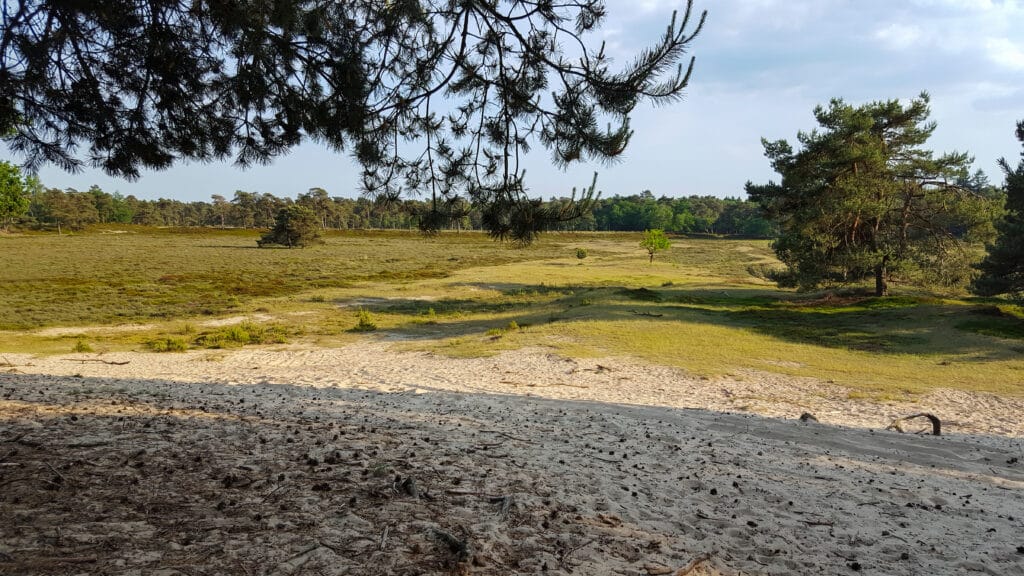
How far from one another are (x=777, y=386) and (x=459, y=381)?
7832mm

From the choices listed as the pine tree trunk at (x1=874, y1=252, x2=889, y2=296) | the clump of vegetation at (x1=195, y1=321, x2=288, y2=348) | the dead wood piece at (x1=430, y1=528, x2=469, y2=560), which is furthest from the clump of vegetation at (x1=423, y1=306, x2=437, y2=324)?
the dead wood piece at (x1=430, y1=528, x2=469, y2=560)

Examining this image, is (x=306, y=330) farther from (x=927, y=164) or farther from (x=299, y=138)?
(x=927, y=164)

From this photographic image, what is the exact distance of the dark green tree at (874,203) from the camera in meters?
26.2

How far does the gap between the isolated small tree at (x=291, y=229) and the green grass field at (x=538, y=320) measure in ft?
103

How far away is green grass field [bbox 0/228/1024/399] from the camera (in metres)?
17.2

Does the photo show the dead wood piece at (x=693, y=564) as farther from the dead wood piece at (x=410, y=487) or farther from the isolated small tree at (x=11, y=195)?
the isolated small tree at (x=11, y=195)

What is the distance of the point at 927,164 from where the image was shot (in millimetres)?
27203

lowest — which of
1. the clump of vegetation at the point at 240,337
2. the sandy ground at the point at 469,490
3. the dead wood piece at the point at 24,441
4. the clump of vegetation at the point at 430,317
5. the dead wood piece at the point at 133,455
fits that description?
the clump of vegetation at the point at 430,317

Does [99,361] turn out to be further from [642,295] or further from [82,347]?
[642,295]

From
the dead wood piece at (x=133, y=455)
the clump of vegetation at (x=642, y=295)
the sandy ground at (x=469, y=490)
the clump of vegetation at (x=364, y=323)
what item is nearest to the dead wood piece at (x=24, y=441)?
the sandy ground at (x=469, y=490)

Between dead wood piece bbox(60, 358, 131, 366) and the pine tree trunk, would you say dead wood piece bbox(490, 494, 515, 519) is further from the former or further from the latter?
the pine tree trunk

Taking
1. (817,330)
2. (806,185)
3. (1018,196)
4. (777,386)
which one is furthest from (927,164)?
(777,386)

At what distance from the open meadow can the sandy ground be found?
26 millimetres

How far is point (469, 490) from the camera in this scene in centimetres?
484
